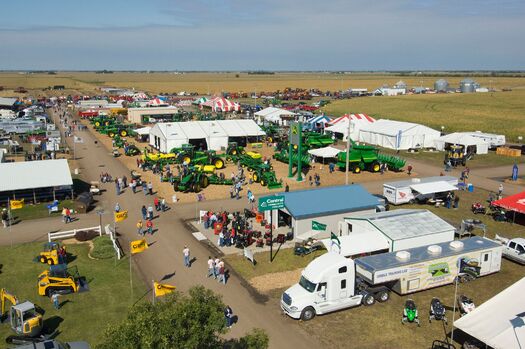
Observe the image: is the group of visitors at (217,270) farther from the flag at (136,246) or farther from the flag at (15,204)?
the flag at (15,204)

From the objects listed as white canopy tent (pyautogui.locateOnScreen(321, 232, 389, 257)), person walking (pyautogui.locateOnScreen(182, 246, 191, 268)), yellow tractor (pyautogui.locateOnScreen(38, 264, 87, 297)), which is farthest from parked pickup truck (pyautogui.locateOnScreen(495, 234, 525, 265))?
yellow tractor (pyautogui.locateOnScreen(38, 264, 87, 297))

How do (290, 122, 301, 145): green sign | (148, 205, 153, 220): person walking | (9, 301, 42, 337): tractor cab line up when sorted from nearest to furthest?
(9, 301, 42, 337): tractor cab
(148, 205, 153, 220): person walking
(290, 122, 301, 145): green sign

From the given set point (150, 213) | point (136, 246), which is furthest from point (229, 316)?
point (150, 213)

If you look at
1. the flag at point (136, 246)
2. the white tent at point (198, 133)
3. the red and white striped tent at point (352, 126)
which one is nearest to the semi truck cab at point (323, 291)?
the flag at point (136, 246)

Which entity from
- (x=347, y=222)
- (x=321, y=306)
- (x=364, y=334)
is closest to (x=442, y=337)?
(x=364, y=334)

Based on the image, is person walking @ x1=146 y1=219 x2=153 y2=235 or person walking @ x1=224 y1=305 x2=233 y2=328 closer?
person walking @ x1=224 y1=305 x2=233 y2=328

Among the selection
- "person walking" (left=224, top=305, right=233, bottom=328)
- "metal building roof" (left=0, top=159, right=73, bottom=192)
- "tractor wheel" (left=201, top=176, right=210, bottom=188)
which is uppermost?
"metal building roof" (left=0, top=159, right=73, bottom=192)

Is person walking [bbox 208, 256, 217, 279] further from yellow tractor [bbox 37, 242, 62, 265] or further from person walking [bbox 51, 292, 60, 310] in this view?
yellow tractor [bbox 37, 242, 62, 265]
